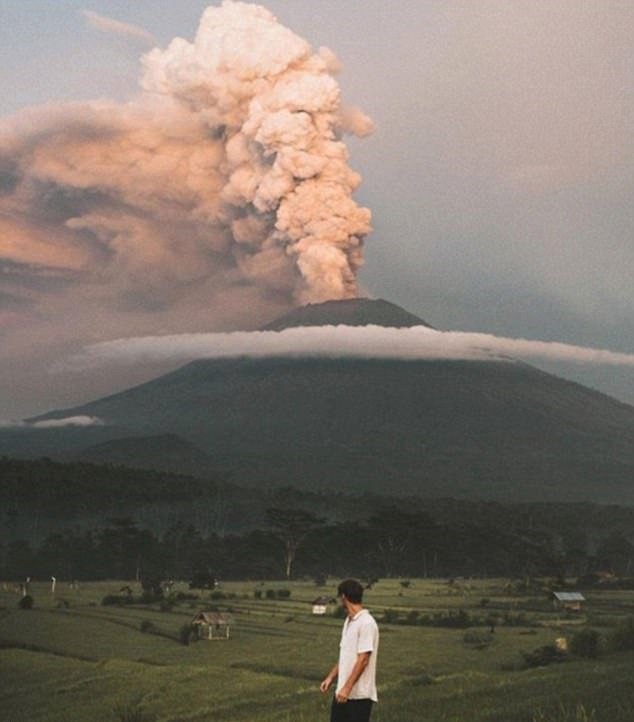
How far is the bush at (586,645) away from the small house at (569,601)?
16.0 metres

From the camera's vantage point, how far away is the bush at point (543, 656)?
1168 inches

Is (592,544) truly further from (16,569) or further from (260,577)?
(16,569)

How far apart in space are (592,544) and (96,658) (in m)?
62.0

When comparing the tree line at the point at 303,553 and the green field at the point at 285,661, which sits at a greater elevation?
the tree line at the point at 303,553

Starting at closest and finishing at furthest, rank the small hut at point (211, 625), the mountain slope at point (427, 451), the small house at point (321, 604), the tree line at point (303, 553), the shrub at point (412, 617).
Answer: the small hut at point (211, 625)
the shrub at point (412, 617)
the small house at point (321, 604)
the tree line at point (303, 553)
the mountain slope at point (427, 451)

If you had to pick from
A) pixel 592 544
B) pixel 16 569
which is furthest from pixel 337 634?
pixel 592 544

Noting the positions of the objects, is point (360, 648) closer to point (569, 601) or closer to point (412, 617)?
point (412, 617)

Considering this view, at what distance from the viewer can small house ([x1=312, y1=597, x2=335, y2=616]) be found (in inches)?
1774

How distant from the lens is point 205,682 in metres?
31.2

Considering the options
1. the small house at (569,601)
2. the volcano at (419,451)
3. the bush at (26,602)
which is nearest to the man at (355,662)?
the small house at (569,601)

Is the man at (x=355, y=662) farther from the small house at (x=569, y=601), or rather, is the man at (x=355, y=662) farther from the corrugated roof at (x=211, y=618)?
the small house at (x=569, y=601)

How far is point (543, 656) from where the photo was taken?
101ft

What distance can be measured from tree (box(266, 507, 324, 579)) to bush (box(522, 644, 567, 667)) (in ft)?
110

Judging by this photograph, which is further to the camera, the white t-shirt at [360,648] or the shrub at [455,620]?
the shrub at [455,620]
